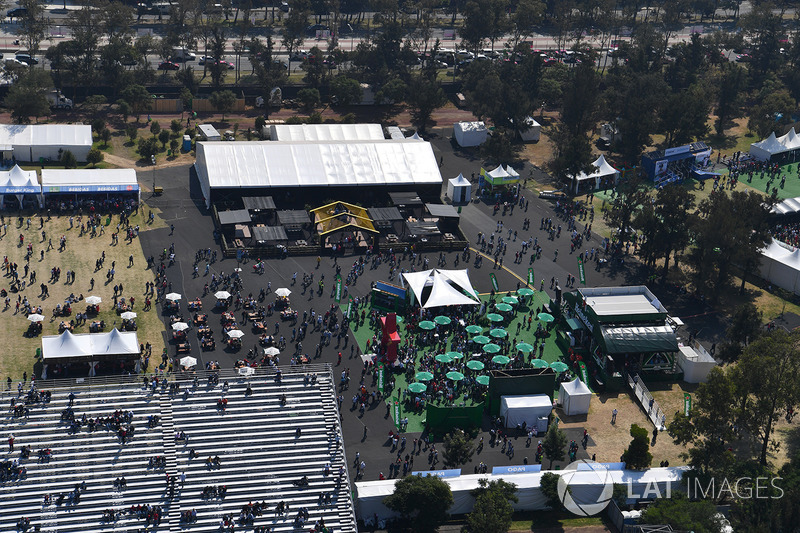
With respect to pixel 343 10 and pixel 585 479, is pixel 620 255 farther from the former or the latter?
pixel 343 10

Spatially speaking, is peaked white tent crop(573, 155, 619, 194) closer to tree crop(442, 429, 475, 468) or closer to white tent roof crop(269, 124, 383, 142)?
white tent roof crop(269, 124, 383, 142)

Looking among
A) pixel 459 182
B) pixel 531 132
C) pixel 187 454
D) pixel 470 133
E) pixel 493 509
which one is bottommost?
pixel 187 454

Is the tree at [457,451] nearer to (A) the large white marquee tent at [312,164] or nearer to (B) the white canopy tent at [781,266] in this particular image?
(B) the white canopy tent at [781,266]

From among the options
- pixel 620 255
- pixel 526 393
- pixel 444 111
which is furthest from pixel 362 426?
pixel 444 111

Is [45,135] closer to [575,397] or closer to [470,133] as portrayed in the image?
[470,133]

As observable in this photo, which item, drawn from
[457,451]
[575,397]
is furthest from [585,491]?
[575,397]

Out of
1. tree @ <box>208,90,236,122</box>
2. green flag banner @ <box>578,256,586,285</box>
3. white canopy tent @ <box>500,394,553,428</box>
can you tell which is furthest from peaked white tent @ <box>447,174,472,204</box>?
white canopy tent @ <box>500,394,553,428</box>
